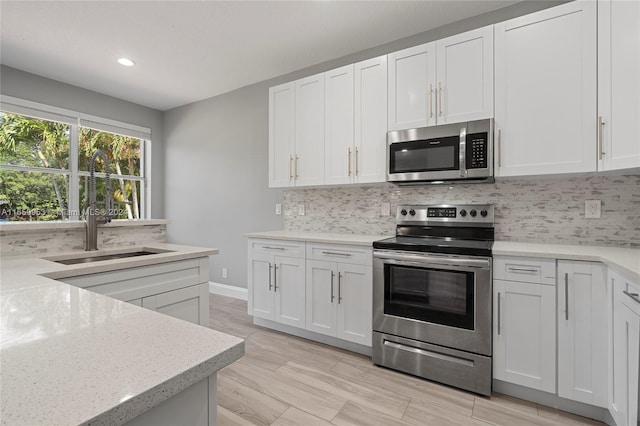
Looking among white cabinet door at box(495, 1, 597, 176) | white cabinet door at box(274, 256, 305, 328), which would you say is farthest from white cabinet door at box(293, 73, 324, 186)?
white cabinet door at box(495, 1, 597, 176)

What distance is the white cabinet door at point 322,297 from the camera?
256cm

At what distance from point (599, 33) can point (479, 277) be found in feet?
5.27

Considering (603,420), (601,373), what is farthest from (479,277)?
(603,420)

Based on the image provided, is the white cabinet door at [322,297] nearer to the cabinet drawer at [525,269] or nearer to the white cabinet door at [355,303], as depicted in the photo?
the white cabinet door at [355,303]

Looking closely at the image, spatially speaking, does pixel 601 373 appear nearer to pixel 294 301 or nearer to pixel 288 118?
pixel 294 301

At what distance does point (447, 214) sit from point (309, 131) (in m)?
1.47

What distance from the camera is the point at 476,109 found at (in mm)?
2189

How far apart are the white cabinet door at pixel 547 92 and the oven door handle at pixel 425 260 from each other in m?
0.67

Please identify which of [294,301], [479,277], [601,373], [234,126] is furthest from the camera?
[234,126]

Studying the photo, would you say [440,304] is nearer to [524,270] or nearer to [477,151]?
[524,270]

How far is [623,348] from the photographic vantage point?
145 centimetres

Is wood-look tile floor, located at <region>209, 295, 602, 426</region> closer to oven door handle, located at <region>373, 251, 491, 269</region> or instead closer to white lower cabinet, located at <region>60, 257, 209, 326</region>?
white lower cabinet, located at <region>60, 257, 209, 326</region>

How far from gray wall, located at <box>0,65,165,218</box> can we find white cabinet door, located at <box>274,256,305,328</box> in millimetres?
3068

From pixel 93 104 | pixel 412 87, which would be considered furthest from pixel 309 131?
pixel 93 104
